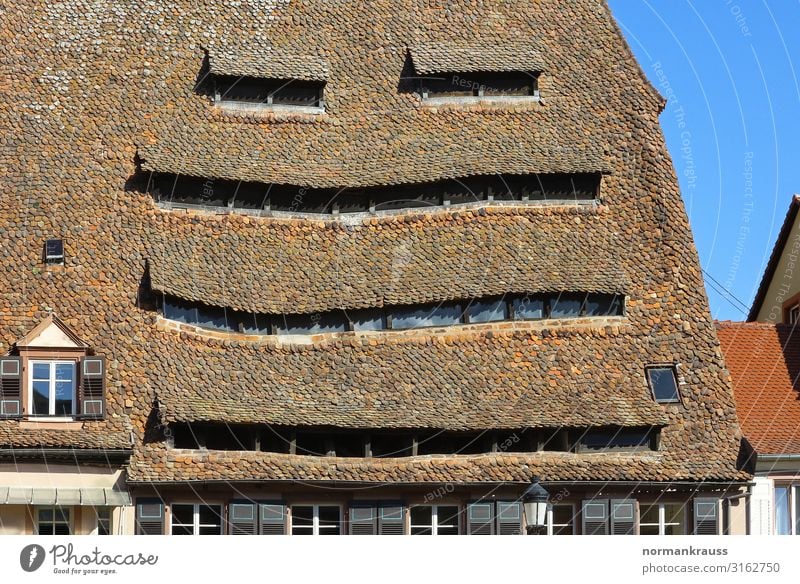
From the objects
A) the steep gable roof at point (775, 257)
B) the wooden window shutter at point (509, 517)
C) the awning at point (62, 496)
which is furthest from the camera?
the steep gable roof at point (775, 257)

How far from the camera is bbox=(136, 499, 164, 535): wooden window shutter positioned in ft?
145

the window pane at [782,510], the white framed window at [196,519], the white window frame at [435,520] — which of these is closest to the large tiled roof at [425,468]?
the white window frame at [435,520]

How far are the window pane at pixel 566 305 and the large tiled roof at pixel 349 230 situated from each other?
1.65 ft

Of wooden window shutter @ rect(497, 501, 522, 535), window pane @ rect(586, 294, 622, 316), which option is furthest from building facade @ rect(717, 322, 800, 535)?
wooden window shutter @ rect(497, 501, 522, 535)

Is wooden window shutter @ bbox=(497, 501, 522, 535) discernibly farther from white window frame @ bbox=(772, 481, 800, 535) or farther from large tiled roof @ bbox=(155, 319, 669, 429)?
white window frame @ bbox=(772, 481, 800, 535)

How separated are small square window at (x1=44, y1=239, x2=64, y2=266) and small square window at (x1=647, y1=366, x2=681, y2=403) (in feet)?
52.7

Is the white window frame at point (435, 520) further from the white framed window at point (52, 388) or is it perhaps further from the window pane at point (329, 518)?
the white framed window at point (52, 388)

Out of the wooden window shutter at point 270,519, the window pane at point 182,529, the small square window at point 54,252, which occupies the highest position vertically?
the small square window at point 54,252

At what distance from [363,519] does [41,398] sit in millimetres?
8777

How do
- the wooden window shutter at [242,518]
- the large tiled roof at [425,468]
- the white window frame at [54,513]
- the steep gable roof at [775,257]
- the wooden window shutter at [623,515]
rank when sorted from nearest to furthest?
1. the white window frame at [54,513]
2. the large tiled roof at [425,468]
3. the wooden window shutter at [242,518]
4. the wooden window shutter at [623,515]
5. the steep gable roof at [775,257]

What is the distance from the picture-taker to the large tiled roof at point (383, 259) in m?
48.1

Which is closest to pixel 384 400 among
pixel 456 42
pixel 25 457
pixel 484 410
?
pixel 484 410
